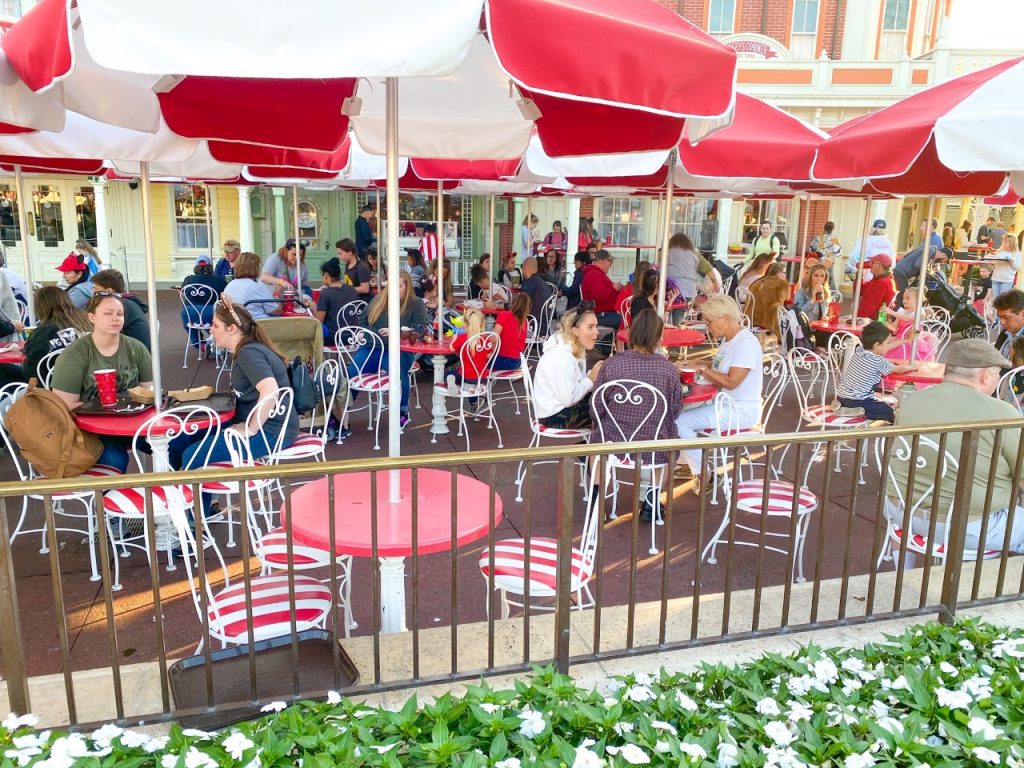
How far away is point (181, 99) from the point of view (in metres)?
3.47

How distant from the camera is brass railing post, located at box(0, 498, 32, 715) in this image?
83.0 inches

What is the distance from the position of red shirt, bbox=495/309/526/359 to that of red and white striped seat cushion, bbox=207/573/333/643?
4.03 m

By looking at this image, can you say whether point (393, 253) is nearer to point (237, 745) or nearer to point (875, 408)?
point (237, 745)

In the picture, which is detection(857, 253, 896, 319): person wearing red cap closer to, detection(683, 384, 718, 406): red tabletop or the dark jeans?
the dark jeans

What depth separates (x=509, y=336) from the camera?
6.83 m

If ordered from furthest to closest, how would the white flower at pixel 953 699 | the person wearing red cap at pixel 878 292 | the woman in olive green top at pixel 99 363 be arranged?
1. the person wearing red cap at pixel 878 292
2. the woman in olive green top at pixel 99 363
3. the white flower at pixel 953 699

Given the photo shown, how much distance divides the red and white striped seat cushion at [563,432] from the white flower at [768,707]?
2979mm

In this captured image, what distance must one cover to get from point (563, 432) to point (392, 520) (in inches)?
98.2

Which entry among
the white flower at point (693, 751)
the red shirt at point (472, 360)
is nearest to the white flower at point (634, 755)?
the white flower at point (693, 751)

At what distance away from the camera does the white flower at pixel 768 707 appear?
2221 millimetres

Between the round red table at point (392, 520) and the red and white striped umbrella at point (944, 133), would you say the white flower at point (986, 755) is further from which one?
the red and white striped umbrella at point (944, 133)

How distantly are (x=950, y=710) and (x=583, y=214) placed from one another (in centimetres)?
1860

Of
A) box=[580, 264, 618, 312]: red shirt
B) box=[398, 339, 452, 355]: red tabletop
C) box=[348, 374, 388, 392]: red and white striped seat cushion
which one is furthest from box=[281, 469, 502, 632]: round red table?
box=[580, 264, 618, 312]: red shirt

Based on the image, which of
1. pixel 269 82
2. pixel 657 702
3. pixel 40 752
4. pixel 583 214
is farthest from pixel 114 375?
pixel 583 214
